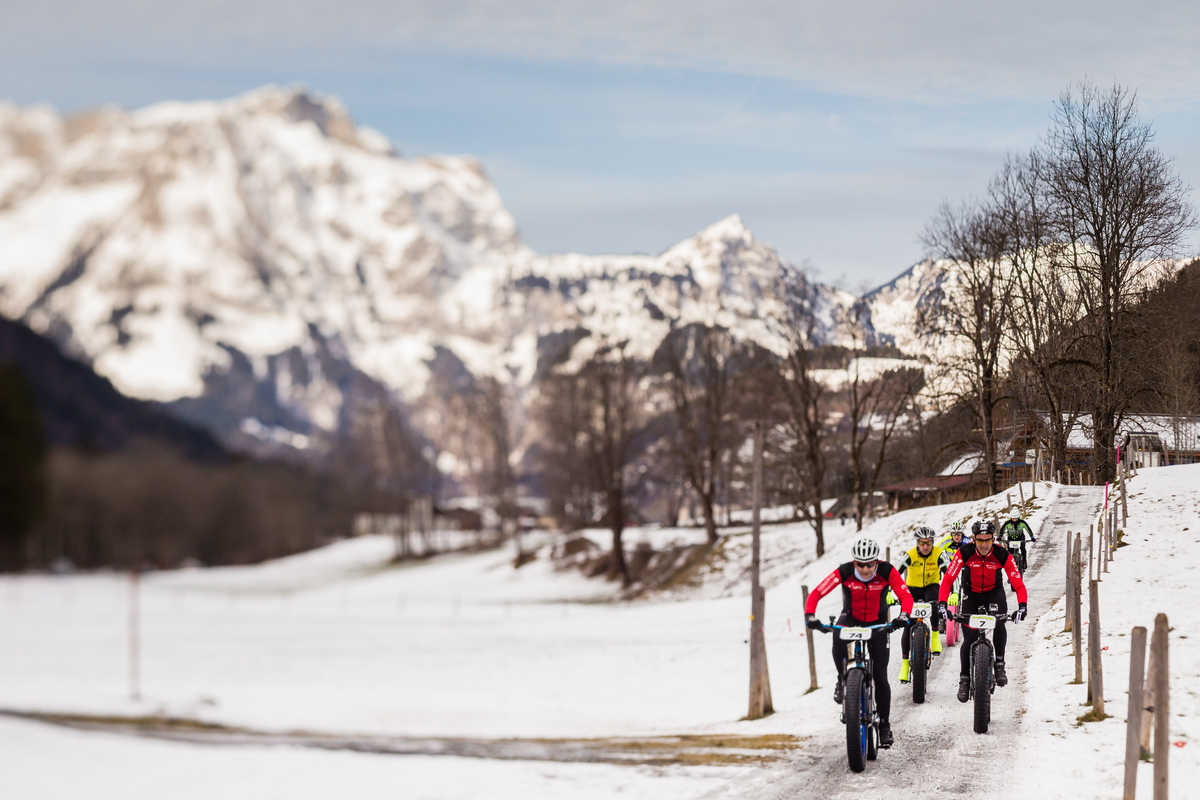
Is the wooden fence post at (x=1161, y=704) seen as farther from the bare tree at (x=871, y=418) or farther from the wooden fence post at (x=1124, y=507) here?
the bare tree at (x=871, y=418)

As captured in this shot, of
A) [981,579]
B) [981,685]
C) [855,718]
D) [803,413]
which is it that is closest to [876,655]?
[855,718]

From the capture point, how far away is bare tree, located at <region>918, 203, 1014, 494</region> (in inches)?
635

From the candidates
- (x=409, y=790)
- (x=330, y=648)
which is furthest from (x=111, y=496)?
(x=409, y=790)

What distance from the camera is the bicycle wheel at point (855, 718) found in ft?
43.5

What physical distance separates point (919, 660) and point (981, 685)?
1877 mm

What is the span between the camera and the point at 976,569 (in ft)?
49.1

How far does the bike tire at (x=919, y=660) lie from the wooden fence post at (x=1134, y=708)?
4.46 meters

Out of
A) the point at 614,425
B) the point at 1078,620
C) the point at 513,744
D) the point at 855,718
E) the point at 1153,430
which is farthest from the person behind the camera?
the point at 614,425

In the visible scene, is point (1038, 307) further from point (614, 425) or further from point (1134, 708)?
point (614, 425)

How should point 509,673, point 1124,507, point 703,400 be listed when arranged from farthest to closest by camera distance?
point 703,400 < point 509,673 < point 1124,507

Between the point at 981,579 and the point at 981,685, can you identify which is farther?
the point at 981,579

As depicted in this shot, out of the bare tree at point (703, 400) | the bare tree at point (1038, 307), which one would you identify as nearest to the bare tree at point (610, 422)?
the bare tree at point (703, 400)

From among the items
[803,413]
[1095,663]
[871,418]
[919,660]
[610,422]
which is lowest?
[919,660]

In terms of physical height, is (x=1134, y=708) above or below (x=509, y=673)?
above
